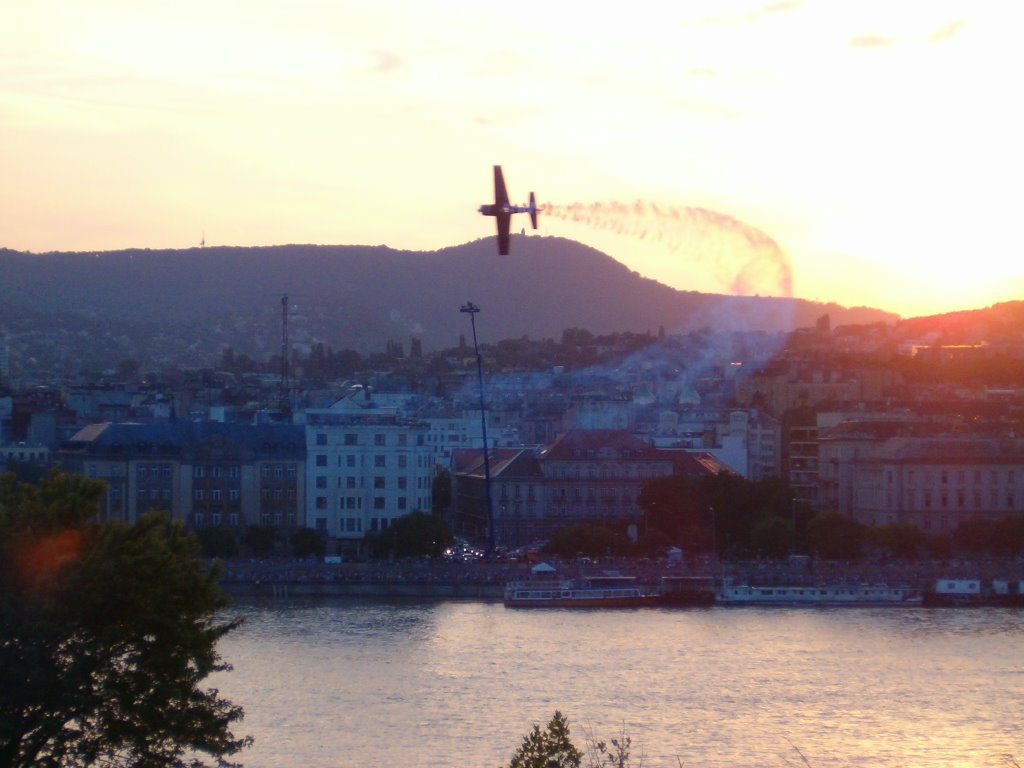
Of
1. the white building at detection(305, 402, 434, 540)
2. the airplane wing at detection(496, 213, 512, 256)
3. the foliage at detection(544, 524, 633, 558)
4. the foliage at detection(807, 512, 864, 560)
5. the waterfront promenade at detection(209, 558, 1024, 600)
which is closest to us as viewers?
the airplane wing at detection(496, 213, 512, 256)

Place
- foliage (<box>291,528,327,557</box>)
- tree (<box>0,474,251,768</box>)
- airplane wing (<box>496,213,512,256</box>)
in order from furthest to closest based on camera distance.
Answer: foliage (<box>291,528,327,557</box>), airplane wing (<box>496,213,512,256</box>), tree (<box>0,474,251,768</box>)

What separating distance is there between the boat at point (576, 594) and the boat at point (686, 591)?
0.62 feet

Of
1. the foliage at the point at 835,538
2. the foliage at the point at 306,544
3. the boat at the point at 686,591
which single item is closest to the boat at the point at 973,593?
the boat at the point at 686,591

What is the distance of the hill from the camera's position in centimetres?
9350

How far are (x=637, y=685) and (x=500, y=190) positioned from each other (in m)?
5.52

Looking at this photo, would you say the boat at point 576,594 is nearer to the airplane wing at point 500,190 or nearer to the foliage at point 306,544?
the foliage at point 306,544

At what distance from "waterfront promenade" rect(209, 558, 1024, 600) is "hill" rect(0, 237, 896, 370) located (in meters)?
60.6

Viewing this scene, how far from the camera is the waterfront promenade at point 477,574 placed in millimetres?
25906

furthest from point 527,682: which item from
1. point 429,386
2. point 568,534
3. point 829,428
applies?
point 429,386

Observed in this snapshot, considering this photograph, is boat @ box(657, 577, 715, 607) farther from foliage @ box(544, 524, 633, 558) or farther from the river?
foliage @ box(544, 524, 633, 558)

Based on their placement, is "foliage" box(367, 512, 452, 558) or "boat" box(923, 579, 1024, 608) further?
"foliage" box(367, 512, 452, 558)

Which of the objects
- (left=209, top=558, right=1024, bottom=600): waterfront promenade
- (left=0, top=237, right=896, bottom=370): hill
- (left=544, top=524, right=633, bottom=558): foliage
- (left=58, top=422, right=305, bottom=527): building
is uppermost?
(left=0, top=237, right=896, bottom=370): hill

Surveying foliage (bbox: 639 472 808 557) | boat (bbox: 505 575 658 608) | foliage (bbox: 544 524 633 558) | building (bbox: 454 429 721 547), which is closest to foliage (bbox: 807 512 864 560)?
foliage (bbox: 639 472 808 557)

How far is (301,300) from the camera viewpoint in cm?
10225
